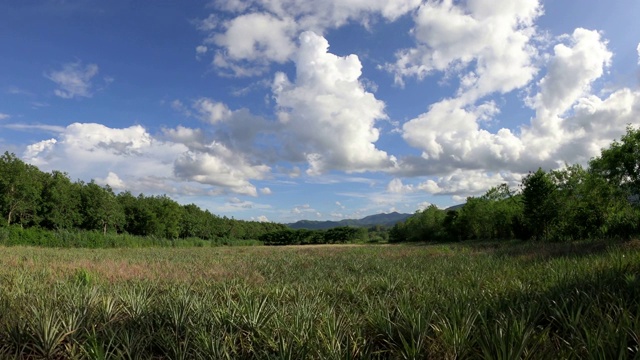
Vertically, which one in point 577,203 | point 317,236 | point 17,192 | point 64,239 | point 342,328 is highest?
point 17,192

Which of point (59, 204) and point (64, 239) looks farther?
point (59, 204)

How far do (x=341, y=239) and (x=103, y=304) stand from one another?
132 metres

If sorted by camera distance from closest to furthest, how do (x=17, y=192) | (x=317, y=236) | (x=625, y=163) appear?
(x=625, y=163), (x=17, y=192), (x=317, y=236)

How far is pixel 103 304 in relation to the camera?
6680mm

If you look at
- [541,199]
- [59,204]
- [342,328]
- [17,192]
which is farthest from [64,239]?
[541,199]

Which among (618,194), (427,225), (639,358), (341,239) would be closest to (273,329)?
(639,358)

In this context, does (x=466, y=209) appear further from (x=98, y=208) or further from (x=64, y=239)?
(x=98, y=208)

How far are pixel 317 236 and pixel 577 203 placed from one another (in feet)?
331

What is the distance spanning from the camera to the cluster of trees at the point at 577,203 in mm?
32625

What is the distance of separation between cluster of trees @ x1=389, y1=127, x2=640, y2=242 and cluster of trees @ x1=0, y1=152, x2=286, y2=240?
7090 centimetres

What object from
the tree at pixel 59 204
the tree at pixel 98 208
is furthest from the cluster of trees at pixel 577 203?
the tree at pixel 59 204

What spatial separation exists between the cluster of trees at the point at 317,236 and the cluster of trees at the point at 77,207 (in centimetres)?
2952

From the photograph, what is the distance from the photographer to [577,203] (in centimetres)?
4153

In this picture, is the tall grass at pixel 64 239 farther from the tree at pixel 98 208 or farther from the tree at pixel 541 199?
the tree at pixel 541 199
